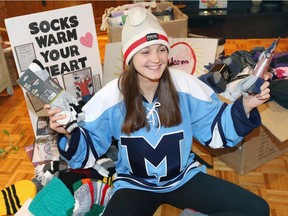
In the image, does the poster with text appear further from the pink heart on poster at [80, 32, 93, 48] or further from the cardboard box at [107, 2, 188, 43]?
the cardboard box at [107, 2, 188, 43]

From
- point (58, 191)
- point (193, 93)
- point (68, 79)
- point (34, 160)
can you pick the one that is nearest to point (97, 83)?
point (68, 79)

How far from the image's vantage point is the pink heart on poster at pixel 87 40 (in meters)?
1.64

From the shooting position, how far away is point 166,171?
1.12 metres

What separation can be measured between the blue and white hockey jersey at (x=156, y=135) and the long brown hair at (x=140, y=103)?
0.02m

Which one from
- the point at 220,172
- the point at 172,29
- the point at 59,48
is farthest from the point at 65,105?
the point at 172,29

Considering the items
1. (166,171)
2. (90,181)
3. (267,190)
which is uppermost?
(166,171)

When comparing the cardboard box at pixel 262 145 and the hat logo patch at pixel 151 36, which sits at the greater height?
the hat logo patch at pixel 151 36

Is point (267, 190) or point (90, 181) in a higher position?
point (90, 181)

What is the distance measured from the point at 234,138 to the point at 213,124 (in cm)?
8

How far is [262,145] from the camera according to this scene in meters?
1.49

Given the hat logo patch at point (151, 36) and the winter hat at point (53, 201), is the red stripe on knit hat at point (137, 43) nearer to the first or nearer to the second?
the hat logo patch at point (151, 36)

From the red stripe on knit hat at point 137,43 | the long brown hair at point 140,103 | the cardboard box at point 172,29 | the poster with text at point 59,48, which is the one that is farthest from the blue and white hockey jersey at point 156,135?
the cardboard box at point 172,29

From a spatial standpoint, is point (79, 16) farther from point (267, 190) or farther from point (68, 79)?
point (267, 190)

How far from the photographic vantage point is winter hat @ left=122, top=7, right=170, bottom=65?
98 cm
